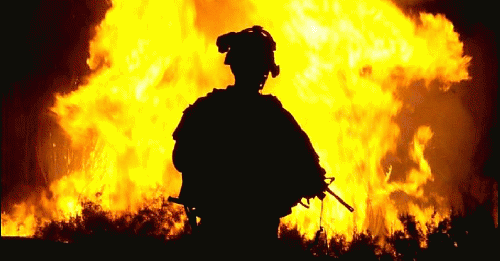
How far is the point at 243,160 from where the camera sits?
4.47 meters

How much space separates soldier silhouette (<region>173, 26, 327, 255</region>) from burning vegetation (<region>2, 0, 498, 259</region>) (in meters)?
6.94

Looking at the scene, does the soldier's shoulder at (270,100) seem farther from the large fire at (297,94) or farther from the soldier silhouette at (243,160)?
the large fire at (297,94)

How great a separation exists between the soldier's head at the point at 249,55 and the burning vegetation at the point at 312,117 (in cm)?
706

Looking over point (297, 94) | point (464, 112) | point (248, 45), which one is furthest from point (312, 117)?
point (248, 45)

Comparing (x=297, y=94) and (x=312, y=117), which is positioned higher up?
(x=297, y=94)

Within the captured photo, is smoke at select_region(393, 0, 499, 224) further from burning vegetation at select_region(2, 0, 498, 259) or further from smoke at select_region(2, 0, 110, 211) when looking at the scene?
smoke at select_region(2, 0, 110, 211)

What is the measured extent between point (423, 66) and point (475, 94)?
1.56 m

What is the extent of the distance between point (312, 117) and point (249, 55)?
7.72 metres

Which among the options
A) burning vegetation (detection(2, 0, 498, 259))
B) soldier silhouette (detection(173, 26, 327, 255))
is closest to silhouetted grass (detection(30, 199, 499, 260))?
burning vegetation (detection(2, 0, 498, 259))

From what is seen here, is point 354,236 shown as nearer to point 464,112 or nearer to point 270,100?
point 464,112

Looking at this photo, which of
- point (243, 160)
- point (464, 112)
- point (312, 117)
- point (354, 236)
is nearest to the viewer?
point (243, 160)

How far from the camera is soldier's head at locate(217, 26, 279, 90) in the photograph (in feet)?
15.2

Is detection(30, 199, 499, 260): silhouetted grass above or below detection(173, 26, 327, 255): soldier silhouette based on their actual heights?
above

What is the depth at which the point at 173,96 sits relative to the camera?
12.9 m
